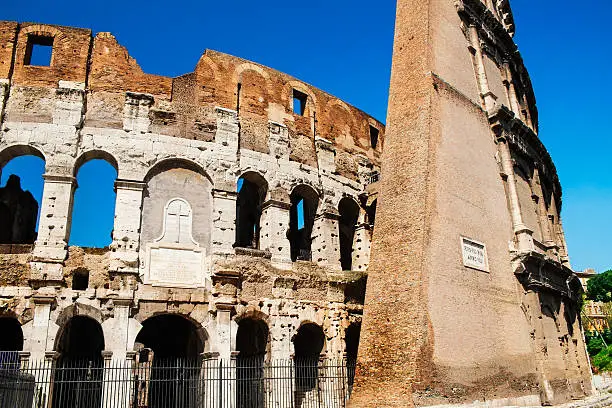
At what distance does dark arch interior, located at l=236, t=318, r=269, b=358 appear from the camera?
15.2 m

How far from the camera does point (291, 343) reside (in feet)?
49.2

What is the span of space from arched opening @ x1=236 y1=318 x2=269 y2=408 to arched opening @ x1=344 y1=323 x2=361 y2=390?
7.77ft

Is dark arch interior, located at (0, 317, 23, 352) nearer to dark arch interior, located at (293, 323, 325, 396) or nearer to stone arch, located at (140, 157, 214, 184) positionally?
stone arch, located at (140, 157, 214, 184)

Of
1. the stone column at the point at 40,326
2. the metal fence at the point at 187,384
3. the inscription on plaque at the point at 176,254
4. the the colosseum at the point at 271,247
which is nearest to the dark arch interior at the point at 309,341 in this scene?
the the colosseum at the point at 271,247

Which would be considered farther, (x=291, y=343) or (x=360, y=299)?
(x=360, y=299)

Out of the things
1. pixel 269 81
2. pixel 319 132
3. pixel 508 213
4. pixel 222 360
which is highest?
pixel 269 81

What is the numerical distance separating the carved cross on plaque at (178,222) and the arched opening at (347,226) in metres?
5.55

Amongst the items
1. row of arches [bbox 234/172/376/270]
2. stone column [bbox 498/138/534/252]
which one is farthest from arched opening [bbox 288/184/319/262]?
stone column [bbox 498/138/534/252]

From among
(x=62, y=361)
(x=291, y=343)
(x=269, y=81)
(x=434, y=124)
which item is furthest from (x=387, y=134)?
(x=62, y=361)

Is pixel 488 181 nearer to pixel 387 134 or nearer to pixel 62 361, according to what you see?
pixel 387 134

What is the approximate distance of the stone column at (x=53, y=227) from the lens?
1320 centimetres

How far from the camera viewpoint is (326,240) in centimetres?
1705

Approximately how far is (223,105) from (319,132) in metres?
3.48

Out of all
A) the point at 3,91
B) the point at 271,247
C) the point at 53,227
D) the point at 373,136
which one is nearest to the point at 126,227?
the point at 53,227
